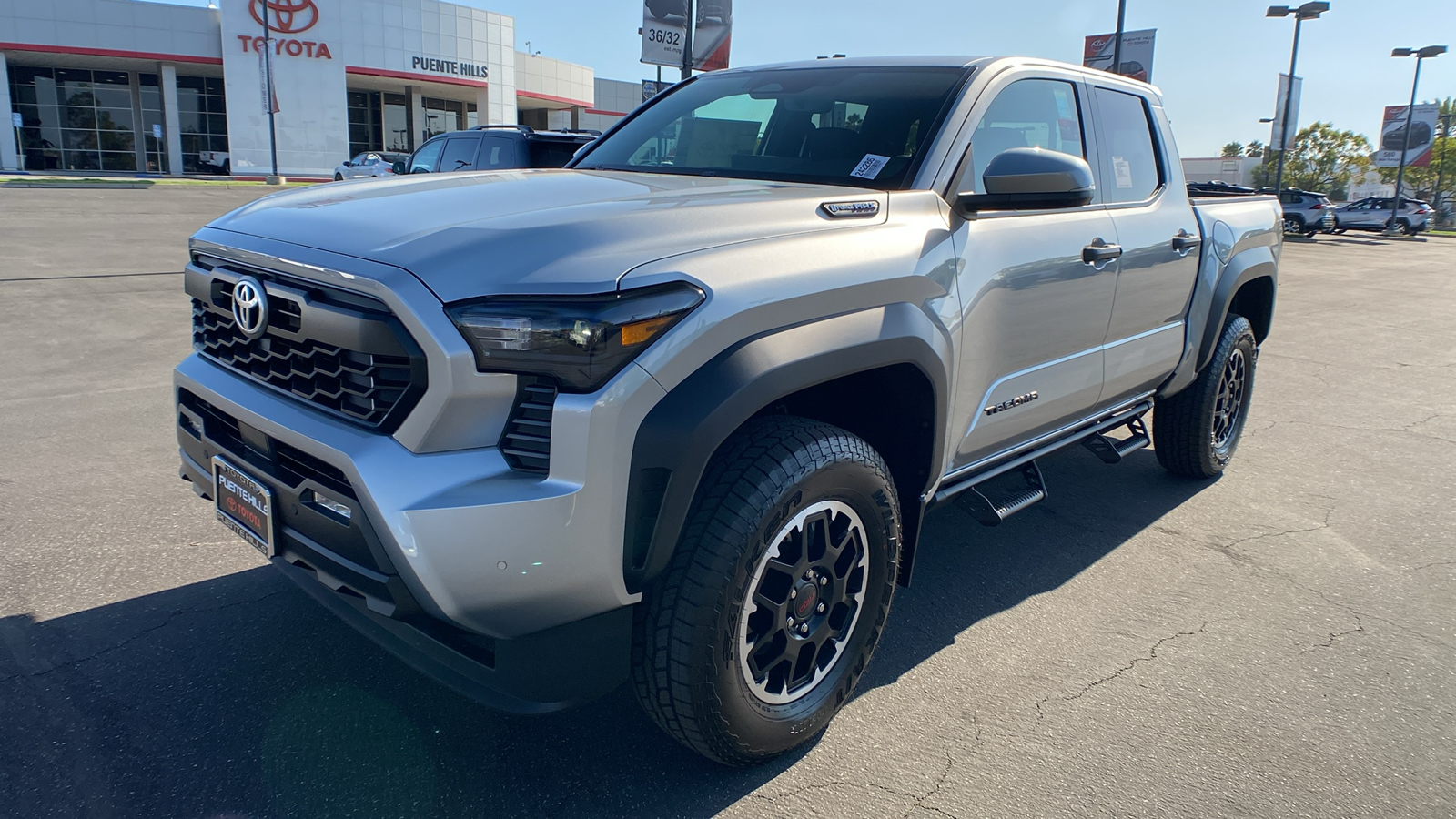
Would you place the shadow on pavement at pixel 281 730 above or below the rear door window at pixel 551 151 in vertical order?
below

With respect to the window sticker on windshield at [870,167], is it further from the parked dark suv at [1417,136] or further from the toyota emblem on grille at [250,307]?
the parked dark suv at [1417,136]

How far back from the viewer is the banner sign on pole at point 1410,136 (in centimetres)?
4344

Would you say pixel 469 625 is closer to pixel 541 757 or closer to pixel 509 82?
pixel 541 757

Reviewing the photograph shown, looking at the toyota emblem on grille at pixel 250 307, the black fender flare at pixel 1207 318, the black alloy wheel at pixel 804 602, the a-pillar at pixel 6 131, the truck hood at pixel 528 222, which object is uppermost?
the a-pillar at pixel 6 131

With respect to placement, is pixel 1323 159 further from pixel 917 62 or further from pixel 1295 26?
pixel 917 62

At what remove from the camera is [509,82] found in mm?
48781

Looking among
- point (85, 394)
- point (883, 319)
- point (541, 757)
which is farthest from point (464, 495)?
point (85, 394)

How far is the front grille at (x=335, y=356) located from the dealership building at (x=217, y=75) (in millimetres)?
41355

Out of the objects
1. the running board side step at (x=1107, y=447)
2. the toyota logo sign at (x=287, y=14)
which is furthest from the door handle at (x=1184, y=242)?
the toyota logo sign at (x=287, y=14)

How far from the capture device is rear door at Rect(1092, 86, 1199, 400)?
12.5 ft

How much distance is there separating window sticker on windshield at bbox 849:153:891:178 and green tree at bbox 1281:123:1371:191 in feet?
227

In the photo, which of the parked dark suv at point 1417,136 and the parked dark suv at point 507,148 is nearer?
the parked dark suv at point 507,148

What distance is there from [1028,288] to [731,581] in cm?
158

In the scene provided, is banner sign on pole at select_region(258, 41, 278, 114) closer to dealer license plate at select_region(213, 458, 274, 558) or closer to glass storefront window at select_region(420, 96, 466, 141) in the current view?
glass storefront window at select_region(420, 96, 466, 141)
